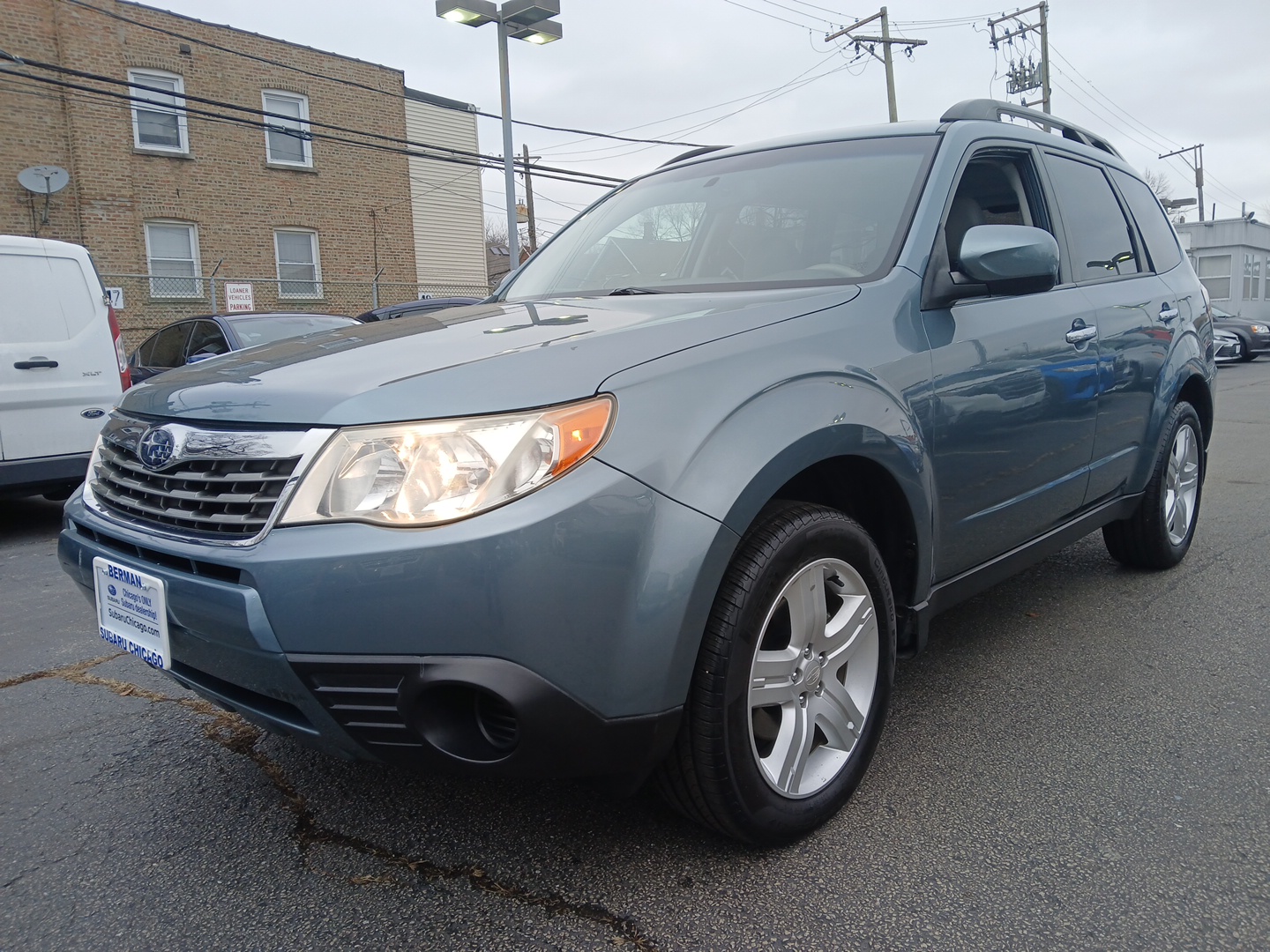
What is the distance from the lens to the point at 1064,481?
10.5 ft

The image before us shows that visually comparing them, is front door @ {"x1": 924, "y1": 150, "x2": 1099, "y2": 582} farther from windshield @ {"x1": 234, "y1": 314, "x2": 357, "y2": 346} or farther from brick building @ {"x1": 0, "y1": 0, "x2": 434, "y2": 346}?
brick building @ {"x1": 0, "y1": 0, "x2": 434, "y2": 346}

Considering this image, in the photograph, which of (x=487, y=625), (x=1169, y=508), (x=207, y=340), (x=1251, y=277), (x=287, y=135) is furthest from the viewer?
(x=1251, y=277)

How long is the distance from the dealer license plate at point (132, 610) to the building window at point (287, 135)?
19557 mm

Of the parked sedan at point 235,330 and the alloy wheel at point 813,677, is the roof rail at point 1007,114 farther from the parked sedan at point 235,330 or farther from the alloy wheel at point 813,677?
the parked sedan at point 235,330

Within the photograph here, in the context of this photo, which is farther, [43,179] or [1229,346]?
[1229,346]

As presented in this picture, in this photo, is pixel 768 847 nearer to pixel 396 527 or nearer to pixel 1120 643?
pixel 396 527

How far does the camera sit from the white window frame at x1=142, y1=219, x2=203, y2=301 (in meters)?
18.1

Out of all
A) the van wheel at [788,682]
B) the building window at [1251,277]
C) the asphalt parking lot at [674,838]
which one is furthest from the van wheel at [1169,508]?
the building window at [1251,277]

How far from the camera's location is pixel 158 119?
18.4 m

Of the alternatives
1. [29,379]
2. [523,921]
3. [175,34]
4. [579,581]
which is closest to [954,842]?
[523,921]

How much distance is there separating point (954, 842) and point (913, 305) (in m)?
1.33

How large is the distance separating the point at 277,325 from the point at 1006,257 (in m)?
7.41

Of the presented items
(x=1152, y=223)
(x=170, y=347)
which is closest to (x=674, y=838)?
(x=1152, y=223)

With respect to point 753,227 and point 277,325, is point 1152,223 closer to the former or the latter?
point 753,227
